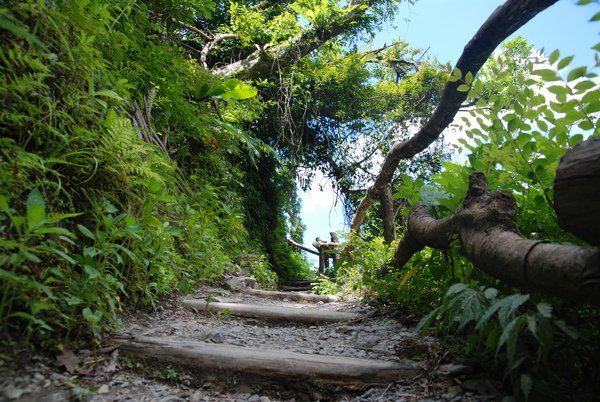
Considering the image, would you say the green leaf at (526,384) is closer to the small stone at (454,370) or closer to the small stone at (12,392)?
the small stone at (454,370)

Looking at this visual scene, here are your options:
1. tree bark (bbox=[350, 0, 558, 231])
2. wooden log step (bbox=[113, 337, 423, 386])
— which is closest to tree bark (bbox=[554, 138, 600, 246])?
wooden log step (bbox=[113, 337, 423, 386])

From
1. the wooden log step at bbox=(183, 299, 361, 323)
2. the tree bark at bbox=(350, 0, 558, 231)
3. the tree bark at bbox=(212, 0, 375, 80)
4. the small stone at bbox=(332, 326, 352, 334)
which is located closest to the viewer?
the tree bark at bbox=(350, 0, 558, 231)

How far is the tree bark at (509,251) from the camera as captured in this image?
0.88 metres

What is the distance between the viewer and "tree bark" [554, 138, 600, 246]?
2.77 feet

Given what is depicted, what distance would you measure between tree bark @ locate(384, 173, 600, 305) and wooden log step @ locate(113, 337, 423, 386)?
572mm

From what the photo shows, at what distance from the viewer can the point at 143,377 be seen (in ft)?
4.81

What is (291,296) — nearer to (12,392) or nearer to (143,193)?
(143,193)

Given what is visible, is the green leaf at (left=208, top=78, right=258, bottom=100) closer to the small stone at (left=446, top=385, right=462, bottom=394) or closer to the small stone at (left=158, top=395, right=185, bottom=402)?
the small stone at (left=158, top=395, right=185, bottom=402)

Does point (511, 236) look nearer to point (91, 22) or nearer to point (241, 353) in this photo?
point (241, 353)

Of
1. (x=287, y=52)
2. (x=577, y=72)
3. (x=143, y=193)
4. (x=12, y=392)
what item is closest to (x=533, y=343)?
(x=577, y=72)

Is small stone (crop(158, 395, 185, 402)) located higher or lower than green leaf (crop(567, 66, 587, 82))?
lower

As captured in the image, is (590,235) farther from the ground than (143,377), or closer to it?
farther from the ground

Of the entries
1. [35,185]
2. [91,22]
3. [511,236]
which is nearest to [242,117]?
[91,22]

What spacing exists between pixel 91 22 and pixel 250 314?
85.6 inches
